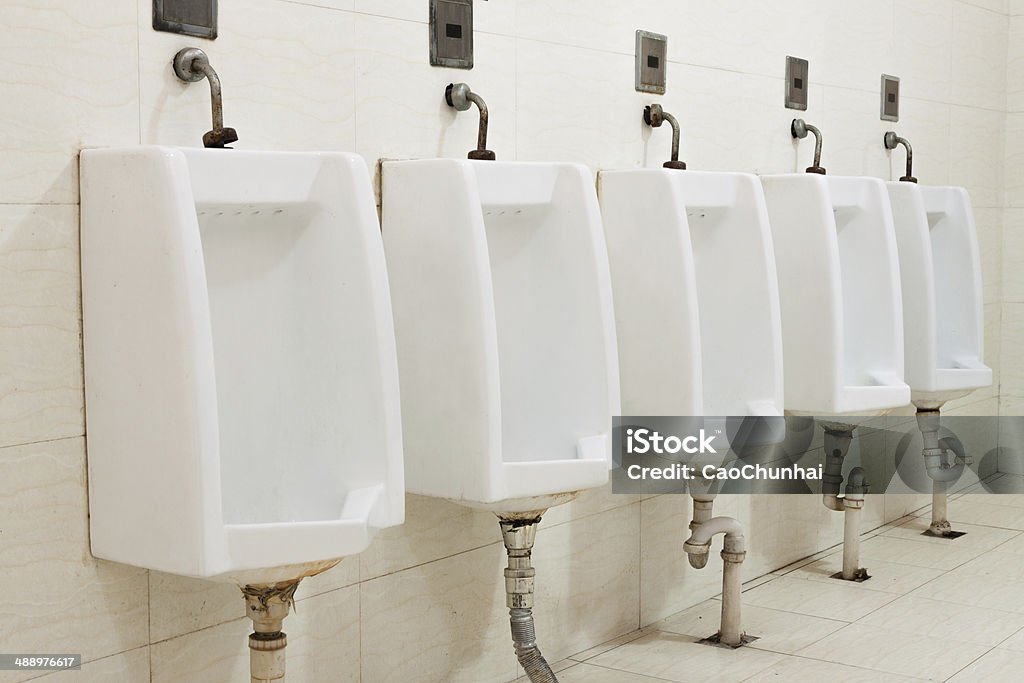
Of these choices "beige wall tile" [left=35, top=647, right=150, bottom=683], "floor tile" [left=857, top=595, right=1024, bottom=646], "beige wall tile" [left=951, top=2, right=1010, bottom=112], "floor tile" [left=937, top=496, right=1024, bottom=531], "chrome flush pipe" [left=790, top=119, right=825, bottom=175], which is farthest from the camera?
"beige wall tile" [left=951, top=2, right=1010, bottom=112]

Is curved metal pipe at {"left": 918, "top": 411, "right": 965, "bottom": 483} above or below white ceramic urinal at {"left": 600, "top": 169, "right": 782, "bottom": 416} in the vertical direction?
below

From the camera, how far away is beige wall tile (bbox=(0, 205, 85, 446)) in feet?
4.83

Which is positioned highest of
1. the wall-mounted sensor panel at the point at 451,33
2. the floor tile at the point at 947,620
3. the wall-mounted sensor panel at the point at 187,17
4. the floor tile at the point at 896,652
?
the wall-mounted sensor panel at the point at 451,33

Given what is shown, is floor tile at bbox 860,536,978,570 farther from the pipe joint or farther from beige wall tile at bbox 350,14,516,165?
beige wall tile at bbox 350,14,516,165

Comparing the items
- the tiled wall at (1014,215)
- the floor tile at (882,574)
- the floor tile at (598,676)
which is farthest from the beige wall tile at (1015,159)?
the floor tile at (598,676)

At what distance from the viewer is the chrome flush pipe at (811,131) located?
2816 mm

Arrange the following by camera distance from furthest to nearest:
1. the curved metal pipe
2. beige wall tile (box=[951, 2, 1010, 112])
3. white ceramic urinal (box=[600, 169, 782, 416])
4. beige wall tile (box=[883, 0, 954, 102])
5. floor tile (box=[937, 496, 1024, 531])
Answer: beige wall tile (box=[951, 2, 1010, 112])
floor tile (box=[937, 496, 1024, 531])
beige wall tile (box=[883, 0, 954, 102])
the curved metal pipe
white ceramic urinal (box=[600, 169, 782, 416])

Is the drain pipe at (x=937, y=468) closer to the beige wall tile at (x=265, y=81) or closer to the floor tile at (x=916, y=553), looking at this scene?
the floor tile at (x=916, y=553)

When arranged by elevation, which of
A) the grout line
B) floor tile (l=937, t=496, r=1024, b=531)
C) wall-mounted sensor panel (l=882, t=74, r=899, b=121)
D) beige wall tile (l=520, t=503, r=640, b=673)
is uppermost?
wall-mounted sensor panel (l=882, t=74, r=899, b=121)

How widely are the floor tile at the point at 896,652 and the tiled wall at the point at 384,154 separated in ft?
1.21

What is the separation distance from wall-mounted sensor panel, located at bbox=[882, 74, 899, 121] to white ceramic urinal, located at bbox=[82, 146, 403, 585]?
209cm

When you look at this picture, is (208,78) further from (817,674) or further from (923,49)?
(923,49)

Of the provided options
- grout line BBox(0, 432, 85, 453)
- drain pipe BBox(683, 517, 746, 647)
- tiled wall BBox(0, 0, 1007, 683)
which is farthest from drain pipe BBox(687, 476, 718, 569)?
grout line BBox(0, 432, 85, 453)

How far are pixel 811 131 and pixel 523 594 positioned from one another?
1.43 m
